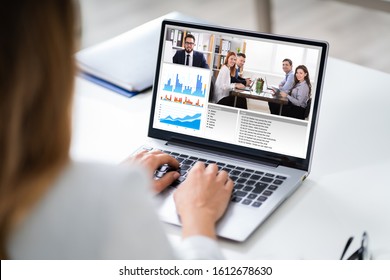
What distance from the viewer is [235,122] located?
1323mm

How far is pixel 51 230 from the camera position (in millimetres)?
752

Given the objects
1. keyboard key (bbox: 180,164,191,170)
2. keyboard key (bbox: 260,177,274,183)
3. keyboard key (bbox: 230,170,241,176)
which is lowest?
keyboard key (bbox: 180,164,191,170)

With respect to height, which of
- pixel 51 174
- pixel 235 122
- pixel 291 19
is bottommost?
pixel 291 19

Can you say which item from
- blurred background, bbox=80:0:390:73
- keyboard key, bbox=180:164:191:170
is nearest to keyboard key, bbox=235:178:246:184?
keyboard key, bbox=180:164:191:170

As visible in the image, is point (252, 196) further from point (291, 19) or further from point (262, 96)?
point (291, 19)

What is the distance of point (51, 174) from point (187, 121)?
2.13ft

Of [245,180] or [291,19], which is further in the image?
[291,19]

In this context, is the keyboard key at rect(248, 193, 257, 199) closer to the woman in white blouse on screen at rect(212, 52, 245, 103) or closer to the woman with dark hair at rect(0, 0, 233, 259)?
the woman in white blouse on screen at rect(212, 52, 245, 103)

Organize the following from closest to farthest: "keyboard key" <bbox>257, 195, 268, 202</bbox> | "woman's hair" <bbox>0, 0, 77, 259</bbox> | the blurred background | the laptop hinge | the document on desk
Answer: "woman's hair" <bbox>0, 0, 77, 259</bbox> → "keyboard key" <bbox>257, 195, 268, 202</bbox> → the laptop hinge → the document on desk → the blurred background

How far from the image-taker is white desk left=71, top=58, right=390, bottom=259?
3.64 ft

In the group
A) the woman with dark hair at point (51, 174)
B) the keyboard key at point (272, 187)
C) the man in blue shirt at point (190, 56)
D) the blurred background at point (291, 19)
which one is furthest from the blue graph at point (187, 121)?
the blurred background at point (291, 19)

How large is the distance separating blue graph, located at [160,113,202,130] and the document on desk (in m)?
0.24

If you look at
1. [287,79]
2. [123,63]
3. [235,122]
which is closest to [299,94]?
[287,79]
